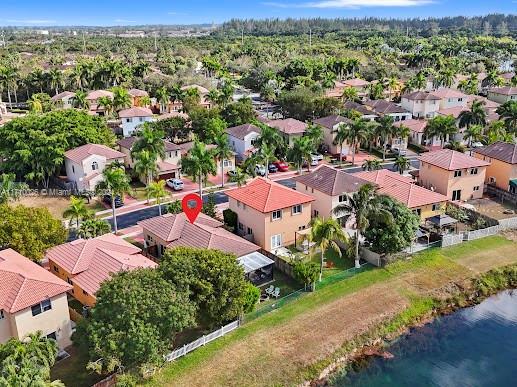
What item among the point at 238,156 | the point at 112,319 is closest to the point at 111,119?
the point at 238,156

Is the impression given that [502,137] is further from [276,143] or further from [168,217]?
[168,217]

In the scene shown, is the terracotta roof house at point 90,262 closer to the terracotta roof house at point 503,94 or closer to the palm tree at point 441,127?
the palm tree at point 441,127

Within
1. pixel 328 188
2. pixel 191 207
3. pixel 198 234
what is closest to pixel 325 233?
pixel 198 234

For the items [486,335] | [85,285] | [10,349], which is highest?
[10,349]

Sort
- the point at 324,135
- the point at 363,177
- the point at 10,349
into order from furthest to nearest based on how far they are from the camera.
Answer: the point at 324,135 < the point at 363,177 < the point at 10,349

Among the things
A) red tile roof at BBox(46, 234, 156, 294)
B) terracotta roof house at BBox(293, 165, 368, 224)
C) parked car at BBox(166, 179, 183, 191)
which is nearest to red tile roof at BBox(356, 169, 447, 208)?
terracotta roof house at BBox(293, 165, 368, 224)
